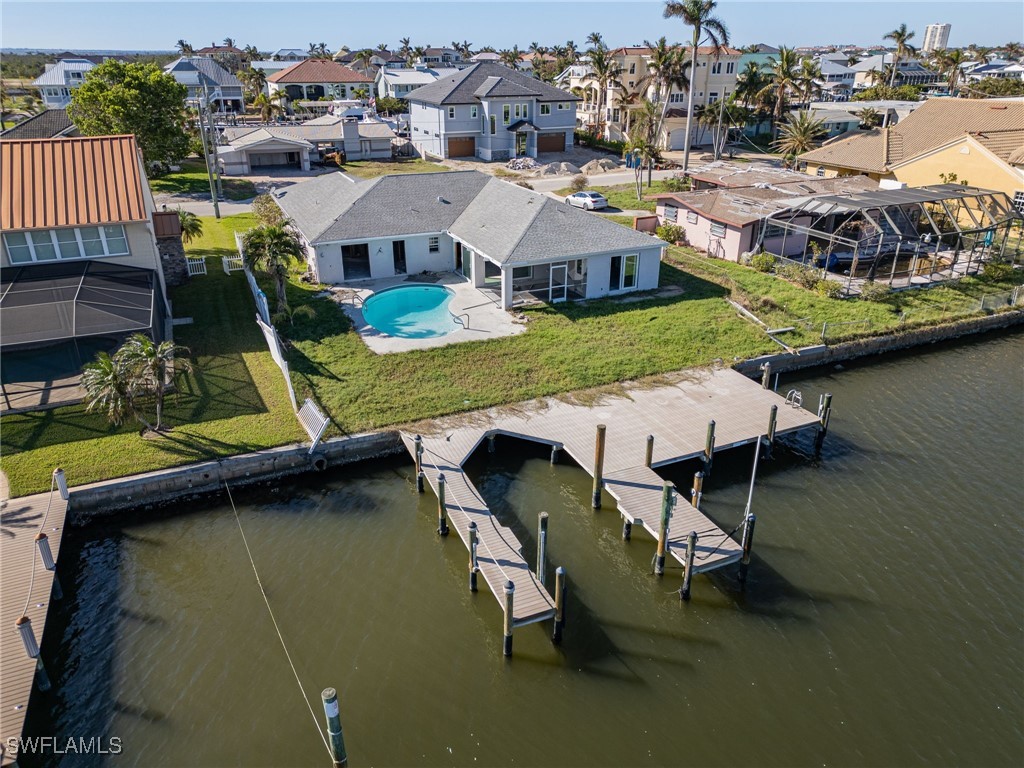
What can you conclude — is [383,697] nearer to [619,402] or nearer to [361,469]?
[361,469]

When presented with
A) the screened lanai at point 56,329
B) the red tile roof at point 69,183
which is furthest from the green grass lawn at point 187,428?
the red tile roof at point 69,183

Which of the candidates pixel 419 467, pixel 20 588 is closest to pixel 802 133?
pixel 419 467

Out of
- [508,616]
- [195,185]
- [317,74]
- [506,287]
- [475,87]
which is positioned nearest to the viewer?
[508,616]

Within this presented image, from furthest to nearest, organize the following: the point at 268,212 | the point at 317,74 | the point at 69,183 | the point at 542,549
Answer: the point at 317,74
the point at 268,212
the point at 69,183
the point at 542,549

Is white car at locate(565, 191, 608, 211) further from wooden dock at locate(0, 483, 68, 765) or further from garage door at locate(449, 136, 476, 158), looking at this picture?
wooden dock at locate(0, 483, 68, 765)

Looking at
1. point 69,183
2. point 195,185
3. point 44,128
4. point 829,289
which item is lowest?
point 829,289

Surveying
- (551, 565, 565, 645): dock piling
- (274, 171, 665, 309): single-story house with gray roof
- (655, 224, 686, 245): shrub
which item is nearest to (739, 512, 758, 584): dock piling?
(551, 565, 565, 645): dock piling

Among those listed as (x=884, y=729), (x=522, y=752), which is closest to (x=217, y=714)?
(x=522, y=752)

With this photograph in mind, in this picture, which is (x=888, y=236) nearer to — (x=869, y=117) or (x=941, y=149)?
(x=941, y=149)
